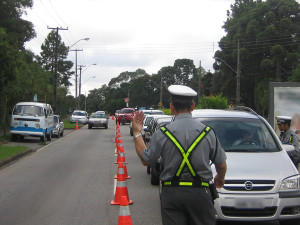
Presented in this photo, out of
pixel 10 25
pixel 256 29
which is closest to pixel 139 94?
pixel 256 29

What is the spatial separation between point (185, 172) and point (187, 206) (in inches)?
10.4

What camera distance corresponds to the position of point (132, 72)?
135 meters

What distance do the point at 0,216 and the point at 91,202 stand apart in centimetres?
179

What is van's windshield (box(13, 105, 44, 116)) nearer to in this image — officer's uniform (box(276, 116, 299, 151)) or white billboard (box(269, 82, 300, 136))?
white billboard (box(269, 82, 300, 136))

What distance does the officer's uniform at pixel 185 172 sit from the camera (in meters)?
3.54

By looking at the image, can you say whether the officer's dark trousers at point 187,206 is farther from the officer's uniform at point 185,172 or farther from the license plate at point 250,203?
the license plate at point 250,203

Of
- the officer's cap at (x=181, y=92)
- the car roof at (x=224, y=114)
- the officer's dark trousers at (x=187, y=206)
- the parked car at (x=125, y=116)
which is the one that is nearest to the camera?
the officer's dark trousers at (x=187, y=206)

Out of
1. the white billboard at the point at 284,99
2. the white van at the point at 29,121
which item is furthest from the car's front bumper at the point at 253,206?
the white van at the point at 29,121

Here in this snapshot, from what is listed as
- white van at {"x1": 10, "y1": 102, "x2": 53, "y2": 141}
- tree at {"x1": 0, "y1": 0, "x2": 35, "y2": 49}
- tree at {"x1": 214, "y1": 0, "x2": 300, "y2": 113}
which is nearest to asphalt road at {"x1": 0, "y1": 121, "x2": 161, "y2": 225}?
white van at {"x1": 10, "y1": 102, "x2": 53, "y2": 141}

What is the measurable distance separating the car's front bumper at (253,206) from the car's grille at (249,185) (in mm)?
91

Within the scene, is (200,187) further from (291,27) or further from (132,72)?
(132,72)

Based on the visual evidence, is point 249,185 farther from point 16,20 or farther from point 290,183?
point 16,20

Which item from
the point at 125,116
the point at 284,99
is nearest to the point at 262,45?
the point at 125,116

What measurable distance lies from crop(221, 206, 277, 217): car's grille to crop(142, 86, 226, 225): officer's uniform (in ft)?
8.66
